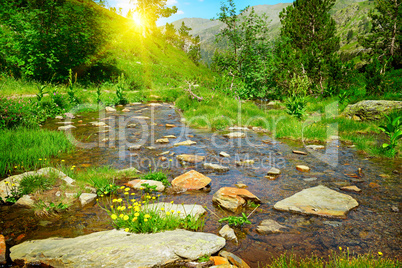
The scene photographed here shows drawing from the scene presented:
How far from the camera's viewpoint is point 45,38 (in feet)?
45.4

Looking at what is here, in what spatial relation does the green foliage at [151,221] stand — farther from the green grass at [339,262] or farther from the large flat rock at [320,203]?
the large flat rock at [320,203]

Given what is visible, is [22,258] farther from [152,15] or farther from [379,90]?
[152,15]

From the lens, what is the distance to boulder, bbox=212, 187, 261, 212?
142 inches

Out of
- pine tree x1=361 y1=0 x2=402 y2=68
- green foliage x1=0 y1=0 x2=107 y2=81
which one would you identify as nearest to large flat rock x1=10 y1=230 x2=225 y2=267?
green foliage x1=0 y1=0 x2=107 y2=81

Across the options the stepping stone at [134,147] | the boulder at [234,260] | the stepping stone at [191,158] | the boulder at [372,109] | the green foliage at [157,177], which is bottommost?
the boulder at [234,260]

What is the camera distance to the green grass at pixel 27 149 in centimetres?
469

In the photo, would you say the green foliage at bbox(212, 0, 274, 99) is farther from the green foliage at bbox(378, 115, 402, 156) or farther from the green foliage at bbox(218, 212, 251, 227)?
the green foliage at bbox(218, 212, 251, 227)

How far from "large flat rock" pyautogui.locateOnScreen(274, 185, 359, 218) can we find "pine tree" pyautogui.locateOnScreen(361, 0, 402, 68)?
51.7ft

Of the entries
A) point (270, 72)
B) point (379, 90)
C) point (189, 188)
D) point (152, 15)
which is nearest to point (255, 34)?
point (270, 72)

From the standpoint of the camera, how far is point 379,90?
1232 cm

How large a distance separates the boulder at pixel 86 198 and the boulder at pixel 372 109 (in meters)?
11.5

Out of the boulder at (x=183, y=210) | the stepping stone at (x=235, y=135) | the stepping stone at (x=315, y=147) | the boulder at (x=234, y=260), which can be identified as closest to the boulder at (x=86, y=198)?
the boulder at (x=183, y=210)

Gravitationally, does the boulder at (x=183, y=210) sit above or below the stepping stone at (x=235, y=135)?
below

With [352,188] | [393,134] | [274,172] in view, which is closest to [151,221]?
[274,172]
